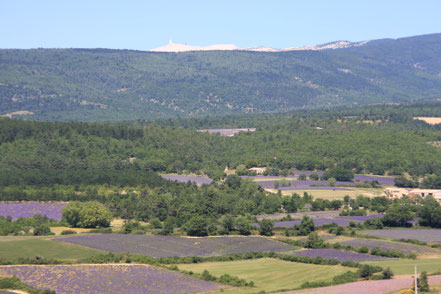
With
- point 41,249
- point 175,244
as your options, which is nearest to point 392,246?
point 175,244

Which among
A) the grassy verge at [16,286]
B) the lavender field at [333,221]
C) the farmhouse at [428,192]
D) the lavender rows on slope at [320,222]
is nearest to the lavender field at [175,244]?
the lavender rows on slope at [320,222]

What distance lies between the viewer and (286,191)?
152 meters

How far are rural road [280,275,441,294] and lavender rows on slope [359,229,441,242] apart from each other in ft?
93.7

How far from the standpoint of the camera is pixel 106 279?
261 feet

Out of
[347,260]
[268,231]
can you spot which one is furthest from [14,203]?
[347,260]

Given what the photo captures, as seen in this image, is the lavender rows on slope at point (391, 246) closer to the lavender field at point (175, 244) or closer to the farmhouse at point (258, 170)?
the lavender field at point (175, 244)

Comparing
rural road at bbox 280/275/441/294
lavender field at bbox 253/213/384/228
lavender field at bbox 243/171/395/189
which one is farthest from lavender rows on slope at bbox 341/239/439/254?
lavender field at bbox 243/171/395/189

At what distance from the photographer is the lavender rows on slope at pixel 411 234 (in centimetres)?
10650

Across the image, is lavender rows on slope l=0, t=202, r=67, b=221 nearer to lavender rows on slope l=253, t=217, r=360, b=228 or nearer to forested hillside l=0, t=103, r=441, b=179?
forested hillside l=0, t=103, r=441, b=179

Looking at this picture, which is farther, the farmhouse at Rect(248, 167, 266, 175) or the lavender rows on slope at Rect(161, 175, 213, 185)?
the farmhouse at Rect(248, 167, 266, 175)

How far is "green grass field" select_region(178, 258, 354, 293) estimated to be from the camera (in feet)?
264

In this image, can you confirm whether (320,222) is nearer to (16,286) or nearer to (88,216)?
(88,216)

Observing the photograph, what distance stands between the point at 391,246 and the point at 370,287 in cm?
2740

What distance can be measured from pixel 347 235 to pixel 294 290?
35.5 m
